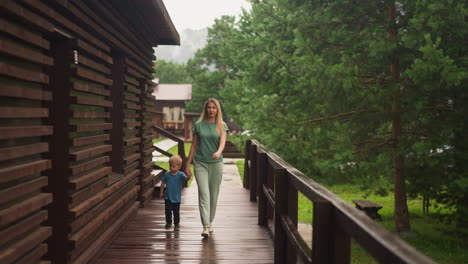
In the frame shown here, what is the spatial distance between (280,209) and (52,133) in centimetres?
222

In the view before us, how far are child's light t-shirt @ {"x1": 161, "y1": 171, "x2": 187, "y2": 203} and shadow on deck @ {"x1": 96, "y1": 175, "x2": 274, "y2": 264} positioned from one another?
48cm

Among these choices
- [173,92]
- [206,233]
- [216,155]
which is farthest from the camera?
[173,92]

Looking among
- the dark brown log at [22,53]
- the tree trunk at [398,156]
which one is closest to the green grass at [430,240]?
the tree trunk at [398,156]

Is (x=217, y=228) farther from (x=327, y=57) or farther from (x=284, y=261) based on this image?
(x=327, y=57)

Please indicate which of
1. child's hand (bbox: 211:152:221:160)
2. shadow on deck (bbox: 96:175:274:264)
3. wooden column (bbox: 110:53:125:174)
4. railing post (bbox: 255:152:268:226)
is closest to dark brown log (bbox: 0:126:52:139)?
shadow on deck (bbox: 96:175:274:264)

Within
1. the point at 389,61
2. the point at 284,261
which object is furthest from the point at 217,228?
the point at 389,61

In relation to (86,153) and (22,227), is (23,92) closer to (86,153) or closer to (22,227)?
→ (22,227)

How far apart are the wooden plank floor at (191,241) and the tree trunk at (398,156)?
3357mm

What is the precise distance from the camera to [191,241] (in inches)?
219

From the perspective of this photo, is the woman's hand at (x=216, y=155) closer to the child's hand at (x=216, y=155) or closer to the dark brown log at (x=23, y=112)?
the child's hand at (x=216, y=155)

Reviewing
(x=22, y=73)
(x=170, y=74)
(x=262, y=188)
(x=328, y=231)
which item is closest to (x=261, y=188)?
(x=262, y=188)

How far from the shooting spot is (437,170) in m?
7.82

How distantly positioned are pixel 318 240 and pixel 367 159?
25.4 ft

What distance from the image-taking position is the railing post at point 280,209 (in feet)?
14.2
